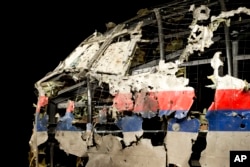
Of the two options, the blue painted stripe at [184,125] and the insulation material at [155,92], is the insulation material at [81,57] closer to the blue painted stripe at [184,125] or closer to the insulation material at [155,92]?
the insulation material at [155,92]

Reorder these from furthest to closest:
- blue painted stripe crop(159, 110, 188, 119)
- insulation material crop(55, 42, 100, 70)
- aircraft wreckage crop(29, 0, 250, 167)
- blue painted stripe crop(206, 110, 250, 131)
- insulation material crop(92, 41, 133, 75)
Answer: insulation material crop(55, 42, 100, 70) → insulation material crop(92, 41, 133, 75) → blue painted stripe crop(159, 110, 188, 119) → aircraft wreckage crop(29, 0, 250, 167) → blue painted stripe crop(206, 110, 250, 131)

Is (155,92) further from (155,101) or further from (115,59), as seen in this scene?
(115,59)

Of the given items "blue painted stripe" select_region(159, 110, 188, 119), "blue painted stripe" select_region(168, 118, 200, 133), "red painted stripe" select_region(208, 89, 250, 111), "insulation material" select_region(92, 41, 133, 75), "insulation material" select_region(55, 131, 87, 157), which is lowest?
"insulation material" select_region(55, 131, 87, 157)

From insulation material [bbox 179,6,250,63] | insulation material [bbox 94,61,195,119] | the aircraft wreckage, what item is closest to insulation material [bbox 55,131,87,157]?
the aircraft wreckage

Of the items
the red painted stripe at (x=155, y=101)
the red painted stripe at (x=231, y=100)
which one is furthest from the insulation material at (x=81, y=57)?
the red painted stripe at (x=231, y=100)

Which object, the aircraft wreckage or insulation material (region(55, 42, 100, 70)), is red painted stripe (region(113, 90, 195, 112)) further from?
insulation material (region(55, 42, 100, 70))

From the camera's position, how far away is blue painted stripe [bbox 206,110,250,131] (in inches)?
186

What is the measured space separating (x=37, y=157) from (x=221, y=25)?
10.5 feet

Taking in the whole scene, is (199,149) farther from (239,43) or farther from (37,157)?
(37,157)

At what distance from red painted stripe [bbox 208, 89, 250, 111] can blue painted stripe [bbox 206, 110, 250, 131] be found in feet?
0.14

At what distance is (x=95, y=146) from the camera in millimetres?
5727

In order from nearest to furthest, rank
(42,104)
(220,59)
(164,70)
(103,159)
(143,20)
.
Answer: (220,59), (164,70), (103,159), (143,20), (42,104)

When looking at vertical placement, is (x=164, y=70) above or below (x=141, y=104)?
above

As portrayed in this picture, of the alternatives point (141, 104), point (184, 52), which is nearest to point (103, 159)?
point (141, 104)
